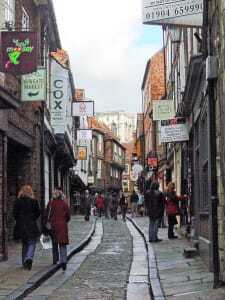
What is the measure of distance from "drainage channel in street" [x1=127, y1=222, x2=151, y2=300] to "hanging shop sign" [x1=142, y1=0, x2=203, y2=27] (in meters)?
4.44

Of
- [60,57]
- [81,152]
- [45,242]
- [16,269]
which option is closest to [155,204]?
[45,242]

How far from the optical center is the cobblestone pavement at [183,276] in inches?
360

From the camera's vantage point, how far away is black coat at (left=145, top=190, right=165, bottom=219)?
18.4 m

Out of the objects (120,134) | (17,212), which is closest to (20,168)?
(17,212)

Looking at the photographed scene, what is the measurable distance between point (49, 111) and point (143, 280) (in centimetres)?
1395

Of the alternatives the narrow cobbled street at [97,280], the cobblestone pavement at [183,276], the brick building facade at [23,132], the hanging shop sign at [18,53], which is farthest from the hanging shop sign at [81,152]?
the hanging shop sign at [18,53]

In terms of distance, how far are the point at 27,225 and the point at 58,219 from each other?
76cm

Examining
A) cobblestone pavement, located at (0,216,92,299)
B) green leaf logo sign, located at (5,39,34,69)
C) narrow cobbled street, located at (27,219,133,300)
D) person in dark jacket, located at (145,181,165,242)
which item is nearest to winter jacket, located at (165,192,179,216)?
person in dark jacket, located at (145,181,165,242)

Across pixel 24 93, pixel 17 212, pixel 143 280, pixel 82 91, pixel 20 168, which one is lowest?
pixel 143 280

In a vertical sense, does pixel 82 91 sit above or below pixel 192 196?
above

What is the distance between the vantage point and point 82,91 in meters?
56.9

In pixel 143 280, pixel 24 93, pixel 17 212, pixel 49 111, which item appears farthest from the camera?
pixel 49 111

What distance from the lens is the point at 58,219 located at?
13.3 m

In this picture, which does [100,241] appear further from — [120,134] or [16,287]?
[120,134]
